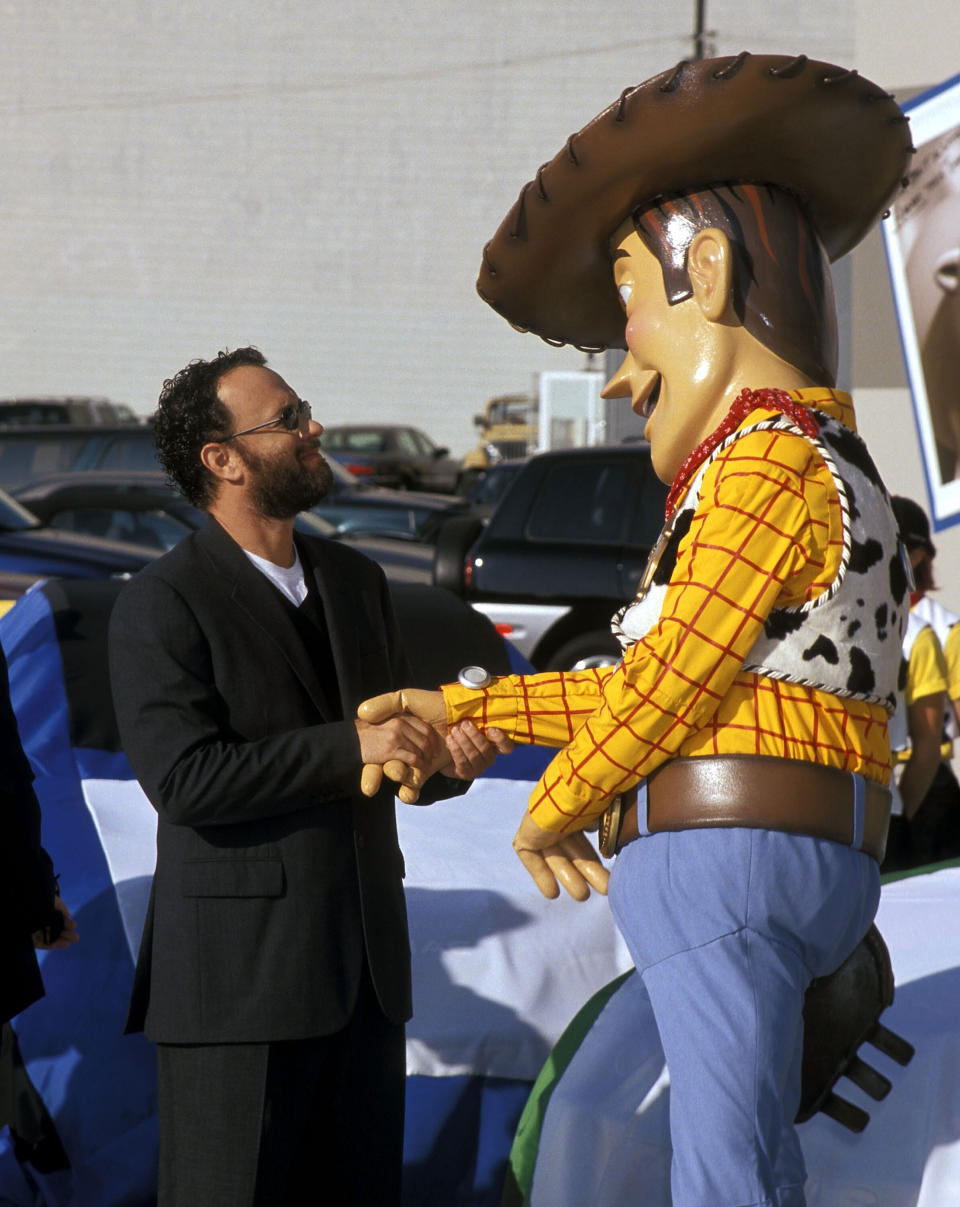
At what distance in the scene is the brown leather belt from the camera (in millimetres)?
2070

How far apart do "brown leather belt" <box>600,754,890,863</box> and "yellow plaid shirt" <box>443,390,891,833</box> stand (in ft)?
0.06

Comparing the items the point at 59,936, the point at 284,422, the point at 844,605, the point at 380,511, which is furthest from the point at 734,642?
the point at 380,511

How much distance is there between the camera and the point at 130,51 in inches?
1125

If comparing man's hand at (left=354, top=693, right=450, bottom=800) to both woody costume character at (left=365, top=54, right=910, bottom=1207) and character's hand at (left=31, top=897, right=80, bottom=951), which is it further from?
character's hand at (left=31, top=897, right=80, bottom=951)

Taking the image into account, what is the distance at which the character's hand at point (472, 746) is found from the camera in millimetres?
2307

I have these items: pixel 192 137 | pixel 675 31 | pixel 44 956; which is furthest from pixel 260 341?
pixel 44 956

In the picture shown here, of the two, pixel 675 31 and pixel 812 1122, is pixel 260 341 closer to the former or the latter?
pixel 675 31

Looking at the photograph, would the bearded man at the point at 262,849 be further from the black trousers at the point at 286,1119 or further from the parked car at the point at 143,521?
the parked car at the point at 143,521

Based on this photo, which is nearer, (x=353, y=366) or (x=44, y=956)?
(x=44, y=956)

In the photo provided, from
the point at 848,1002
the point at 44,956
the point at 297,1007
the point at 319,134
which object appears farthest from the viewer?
the point at 319,134

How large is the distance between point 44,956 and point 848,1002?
2066mm

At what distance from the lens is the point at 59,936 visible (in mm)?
2990

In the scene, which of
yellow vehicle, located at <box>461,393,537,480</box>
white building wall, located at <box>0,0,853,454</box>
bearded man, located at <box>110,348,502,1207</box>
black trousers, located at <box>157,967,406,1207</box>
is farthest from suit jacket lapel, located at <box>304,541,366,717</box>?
white building wall, located at <box>0,0,853,454</box>

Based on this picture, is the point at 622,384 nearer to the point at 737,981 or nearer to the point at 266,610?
the point at 266,610
